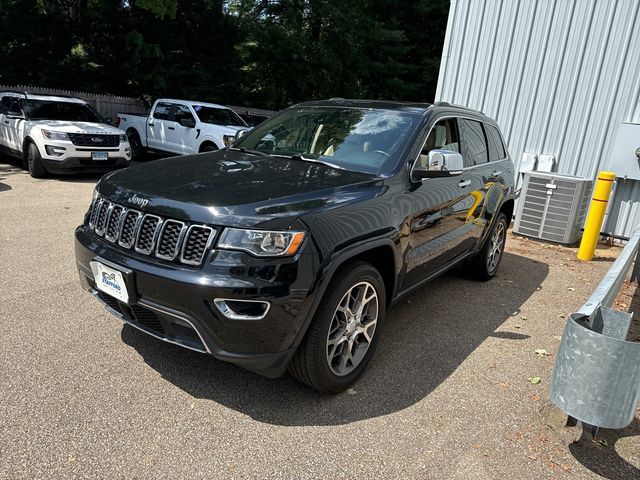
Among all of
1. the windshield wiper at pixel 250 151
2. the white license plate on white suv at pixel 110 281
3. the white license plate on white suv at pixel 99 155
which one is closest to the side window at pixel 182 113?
the white license plate on white suv at pixel 99 155

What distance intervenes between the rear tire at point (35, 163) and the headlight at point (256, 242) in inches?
349

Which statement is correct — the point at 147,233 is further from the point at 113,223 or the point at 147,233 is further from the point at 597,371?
the point at 597,371

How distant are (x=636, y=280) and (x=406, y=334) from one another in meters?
3.94

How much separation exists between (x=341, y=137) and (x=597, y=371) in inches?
95.2

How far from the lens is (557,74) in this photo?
8.62 meters

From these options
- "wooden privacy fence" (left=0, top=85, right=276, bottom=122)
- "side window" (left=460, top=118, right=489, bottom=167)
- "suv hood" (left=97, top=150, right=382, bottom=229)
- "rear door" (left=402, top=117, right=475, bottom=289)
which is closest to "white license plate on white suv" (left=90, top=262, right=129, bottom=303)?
"suv hood" (left=97, top=150, right=382, bottom=229)

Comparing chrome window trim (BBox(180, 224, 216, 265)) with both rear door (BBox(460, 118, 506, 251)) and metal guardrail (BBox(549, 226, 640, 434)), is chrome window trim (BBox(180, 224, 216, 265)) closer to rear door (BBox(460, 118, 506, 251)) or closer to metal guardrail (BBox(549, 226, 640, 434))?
metal guardrail (BBox(549, 226, 640, 434))

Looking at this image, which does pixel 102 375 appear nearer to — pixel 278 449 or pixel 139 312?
pixel 139 312

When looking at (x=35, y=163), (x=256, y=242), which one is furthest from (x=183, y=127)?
(x=256, y=242)

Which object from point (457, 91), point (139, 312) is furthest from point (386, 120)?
point (457, 91)

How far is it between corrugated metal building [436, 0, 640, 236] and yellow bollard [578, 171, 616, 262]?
4.51ft

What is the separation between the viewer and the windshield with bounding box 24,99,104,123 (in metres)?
10.5

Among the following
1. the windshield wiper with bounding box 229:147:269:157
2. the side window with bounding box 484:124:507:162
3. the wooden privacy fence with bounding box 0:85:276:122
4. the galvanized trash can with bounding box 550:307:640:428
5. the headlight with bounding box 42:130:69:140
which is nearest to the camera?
the galvanized trash can with bounding box 550:307:640:428

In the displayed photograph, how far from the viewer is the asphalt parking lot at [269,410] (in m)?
2.57
